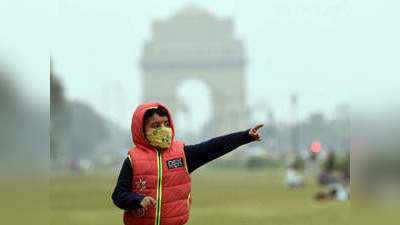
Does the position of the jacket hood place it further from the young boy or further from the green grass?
the green grass

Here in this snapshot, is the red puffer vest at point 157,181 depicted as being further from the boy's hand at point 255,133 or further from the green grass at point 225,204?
the green grass at point 225,204

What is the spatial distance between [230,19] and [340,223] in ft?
33.2

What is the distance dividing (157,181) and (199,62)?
46.1 feet

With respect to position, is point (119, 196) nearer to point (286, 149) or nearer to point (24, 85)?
point (24, 85)

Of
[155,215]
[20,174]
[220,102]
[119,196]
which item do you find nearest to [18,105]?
[20,174]

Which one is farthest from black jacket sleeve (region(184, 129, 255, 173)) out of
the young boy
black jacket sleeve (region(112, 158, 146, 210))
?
black jacket sleeve (region(112, 158, 146, 210))

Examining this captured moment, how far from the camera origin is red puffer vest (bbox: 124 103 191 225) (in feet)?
5.90

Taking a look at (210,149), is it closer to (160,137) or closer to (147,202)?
(160,137)

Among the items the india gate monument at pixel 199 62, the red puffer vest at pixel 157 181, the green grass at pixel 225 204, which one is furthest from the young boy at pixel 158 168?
the india gate monument at pixel 199 62

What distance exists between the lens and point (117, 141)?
42.5 ft

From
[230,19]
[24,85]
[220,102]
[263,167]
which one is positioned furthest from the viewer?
[220,102]

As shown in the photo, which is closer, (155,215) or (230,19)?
(155,215)

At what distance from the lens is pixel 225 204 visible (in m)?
7.52

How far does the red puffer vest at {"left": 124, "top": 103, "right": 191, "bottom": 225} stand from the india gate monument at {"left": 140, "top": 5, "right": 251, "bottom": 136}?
12205 millimetres
